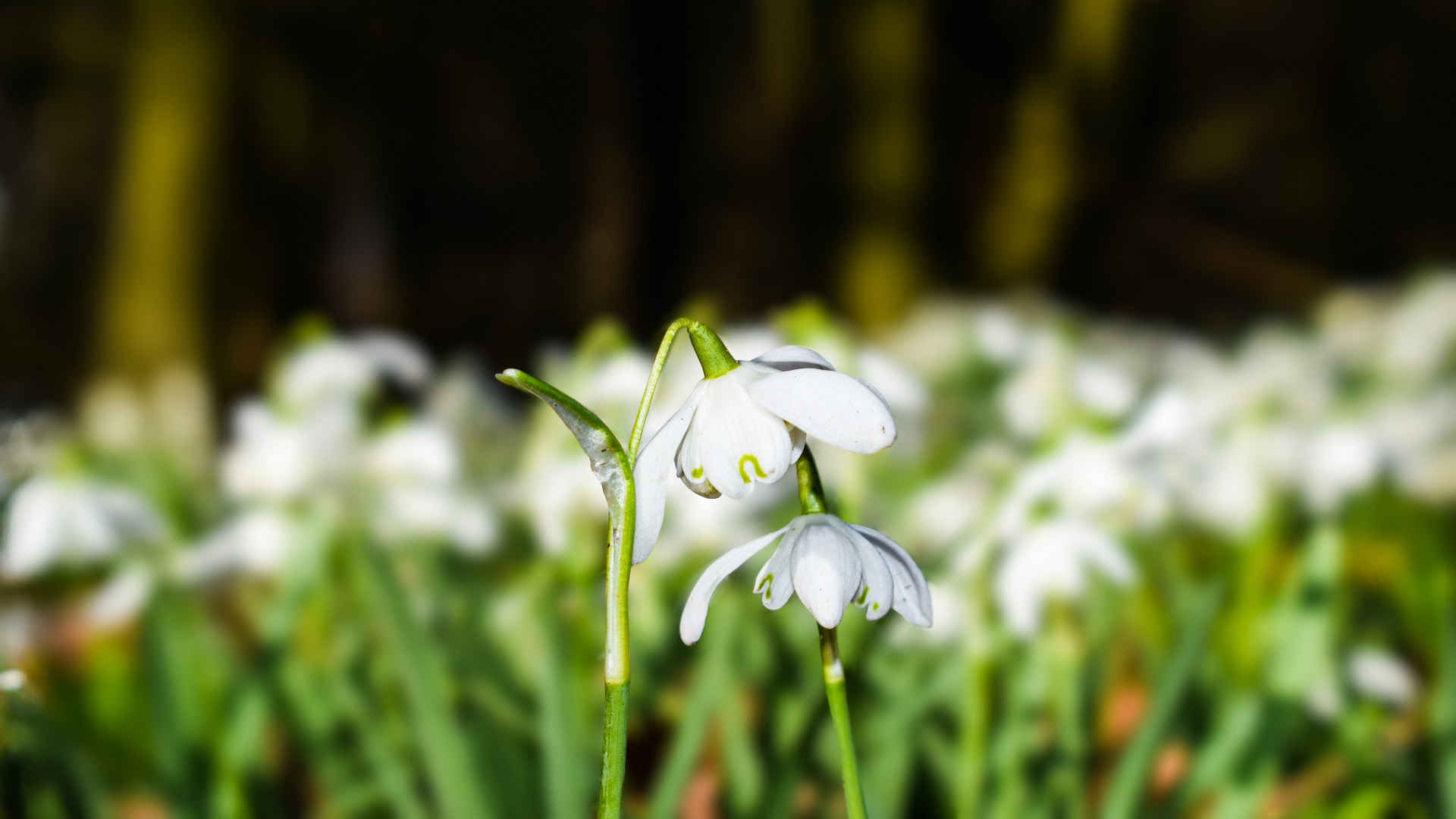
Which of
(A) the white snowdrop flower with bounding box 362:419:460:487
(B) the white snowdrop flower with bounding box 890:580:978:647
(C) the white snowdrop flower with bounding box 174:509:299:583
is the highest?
(A) the white snowdrop flower with bounding box 362:419:460:487

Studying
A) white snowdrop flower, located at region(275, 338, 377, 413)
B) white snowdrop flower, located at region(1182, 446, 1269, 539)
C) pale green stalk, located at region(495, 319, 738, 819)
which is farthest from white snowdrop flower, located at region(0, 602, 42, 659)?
white snowdrop flower, located at region(1182, 446, 1269, 539)

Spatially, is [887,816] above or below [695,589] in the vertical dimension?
above

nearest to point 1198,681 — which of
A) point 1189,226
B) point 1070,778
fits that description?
point 1070,778

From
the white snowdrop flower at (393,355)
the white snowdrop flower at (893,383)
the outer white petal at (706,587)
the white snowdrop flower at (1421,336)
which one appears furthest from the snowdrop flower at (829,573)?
the white snowdrop flower at (1421,336)

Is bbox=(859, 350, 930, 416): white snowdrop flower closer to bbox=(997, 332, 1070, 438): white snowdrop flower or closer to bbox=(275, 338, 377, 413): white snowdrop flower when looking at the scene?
bbox=(997, 332, 1070, 438): white snowdrop flower

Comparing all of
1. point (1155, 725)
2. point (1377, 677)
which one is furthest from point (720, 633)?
Result: point (1377, 677)

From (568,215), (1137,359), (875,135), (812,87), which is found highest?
(568,215)

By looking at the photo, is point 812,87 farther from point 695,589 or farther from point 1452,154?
point 695,589
